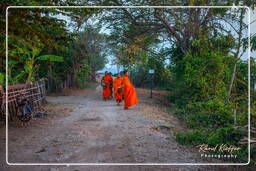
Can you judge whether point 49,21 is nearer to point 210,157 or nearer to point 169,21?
point 210,157

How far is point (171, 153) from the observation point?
346cm

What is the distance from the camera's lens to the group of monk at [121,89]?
9.16m

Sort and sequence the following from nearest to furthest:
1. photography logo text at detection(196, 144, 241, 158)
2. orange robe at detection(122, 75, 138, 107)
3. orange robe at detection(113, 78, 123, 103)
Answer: photography logo text at detection(196, 144, 241, 158)
orange robe at detection(122, 75, 138, 107)
orange robe at detection(113, 78, 123, 103)

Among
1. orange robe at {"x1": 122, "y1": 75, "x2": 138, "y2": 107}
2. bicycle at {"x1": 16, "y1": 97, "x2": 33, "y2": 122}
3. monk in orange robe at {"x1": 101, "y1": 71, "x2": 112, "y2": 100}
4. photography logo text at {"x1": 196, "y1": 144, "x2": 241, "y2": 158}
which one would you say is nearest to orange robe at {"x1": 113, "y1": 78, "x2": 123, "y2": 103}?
monk in orange robe at {"x1": 101, "y1": 71, "x2": 112, "y2": 100}

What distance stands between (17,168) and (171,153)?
184 centimetres

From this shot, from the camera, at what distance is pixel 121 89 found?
11.0 metres

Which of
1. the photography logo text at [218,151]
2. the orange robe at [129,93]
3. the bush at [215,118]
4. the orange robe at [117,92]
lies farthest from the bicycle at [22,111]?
the orange robe at [117,92]

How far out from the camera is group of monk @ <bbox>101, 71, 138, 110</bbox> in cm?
916

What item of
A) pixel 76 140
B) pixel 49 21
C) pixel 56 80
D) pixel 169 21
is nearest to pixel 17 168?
pixel 76 140

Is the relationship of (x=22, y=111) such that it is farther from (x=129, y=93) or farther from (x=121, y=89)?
(x=121, y=89)

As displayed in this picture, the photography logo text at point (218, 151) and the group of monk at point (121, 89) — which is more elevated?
the group of monk at point (121, 89)

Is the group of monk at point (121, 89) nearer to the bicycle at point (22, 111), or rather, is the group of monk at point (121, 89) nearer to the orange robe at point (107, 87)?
the orange robe at point (107, 87)

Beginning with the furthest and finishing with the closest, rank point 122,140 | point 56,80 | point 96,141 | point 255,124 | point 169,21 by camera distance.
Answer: point 56,80 → point 169,21 → point 122,140 → point 96,141 → point 255,124

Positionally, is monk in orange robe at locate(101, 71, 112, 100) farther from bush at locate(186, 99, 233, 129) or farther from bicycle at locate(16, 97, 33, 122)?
bicycle at locate(16, 97, 33, 122)
